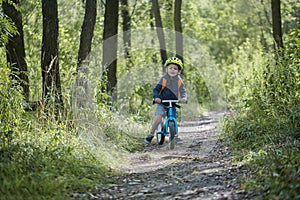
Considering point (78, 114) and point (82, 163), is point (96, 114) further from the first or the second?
point (82, 163)

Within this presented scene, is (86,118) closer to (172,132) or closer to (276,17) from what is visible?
(172,132)

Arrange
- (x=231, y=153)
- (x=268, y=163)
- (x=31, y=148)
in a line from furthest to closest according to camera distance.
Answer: (x=231, y=153) < (x=31, y=148) < (x=268, y=163)

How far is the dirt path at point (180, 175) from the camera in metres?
6.27

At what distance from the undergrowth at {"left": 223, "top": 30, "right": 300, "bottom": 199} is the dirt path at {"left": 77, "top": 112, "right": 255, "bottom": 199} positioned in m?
0.26

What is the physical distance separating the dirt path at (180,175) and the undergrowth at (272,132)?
0.86 feet

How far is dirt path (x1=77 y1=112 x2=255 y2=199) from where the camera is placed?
6271 mm

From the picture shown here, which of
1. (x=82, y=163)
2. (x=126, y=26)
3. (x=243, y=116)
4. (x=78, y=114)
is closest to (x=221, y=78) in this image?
(x=126, y=26)

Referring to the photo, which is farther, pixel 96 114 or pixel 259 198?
pixel 96 114

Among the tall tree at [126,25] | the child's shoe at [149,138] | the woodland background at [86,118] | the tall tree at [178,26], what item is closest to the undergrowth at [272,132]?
the woodland background at [86,118]

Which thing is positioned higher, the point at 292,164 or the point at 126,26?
the point at 126,26

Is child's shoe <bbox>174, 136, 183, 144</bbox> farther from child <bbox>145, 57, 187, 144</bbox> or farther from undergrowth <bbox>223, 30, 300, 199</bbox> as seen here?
undergrowth <bbox>223, 30, 300, 199</bbox>

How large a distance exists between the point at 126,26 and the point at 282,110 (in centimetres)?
1505

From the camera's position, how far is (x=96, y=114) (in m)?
10.6

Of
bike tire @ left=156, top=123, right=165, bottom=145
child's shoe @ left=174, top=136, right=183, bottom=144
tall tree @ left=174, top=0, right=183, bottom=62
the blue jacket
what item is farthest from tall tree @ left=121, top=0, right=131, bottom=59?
bike tire @ left=156, top=123, right=165, bottom=145
